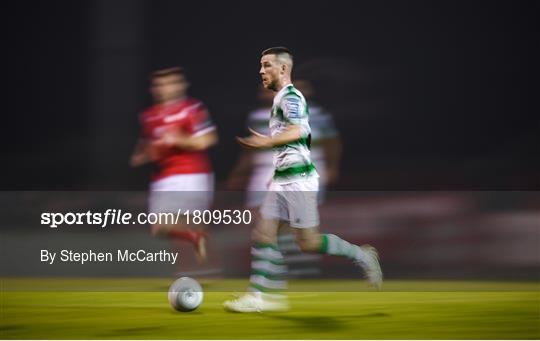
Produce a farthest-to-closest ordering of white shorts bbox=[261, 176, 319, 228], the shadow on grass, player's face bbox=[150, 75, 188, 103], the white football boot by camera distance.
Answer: player's face bbox=[150, 75, 188, 103] → the white football boot → white shorts bbox=[261, 176, 319, 228] → the shadow on grass

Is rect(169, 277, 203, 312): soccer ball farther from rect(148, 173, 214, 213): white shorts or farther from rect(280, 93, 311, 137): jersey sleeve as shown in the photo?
rect(148, 173, 214, 213): white shorts

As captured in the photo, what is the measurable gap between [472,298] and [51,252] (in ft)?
8.86

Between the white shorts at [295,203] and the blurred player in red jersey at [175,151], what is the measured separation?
1257mm

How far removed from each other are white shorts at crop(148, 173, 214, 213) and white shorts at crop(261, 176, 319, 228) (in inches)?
48.8

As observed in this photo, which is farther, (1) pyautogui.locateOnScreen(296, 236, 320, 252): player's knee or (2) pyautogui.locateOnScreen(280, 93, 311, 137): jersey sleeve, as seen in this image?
(1) pyautogui.locateOnScreen(296, 236, 320, 252): player's knee

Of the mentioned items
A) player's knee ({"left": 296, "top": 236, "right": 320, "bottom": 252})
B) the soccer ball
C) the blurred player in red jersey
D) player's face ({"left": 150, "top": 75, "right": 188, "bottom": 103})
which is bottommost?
the soccer ball

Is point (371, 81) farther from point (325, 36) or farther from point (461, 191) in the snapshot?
point (461, 191)

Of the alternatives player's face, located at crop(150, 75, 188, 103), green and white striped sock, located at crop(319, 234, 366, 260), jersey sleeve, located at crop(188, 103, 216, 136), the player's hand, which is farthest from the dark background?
the player's hand

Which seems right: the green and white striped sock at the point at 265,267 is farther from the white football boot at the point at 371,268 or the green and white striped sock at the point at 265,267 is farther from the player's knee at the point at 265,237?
the white football boot at the point at 371,268

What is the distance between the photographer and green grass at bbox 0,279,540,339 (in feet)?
15.9

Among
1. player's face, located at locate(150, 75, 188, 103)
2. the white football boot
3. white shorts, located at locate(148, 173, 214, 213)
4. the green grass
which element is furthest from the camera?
player's face, located at locate(150, 75, 188, 103)

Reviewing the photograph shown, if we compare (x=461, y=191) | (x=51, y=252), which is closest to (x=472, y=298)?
(x=461, y=191)

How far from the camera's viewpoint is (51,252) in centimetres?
686

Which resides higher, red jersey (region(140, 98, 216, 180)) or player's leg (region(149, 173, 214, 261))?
red jersey (region(140, 98, 216, 180))
